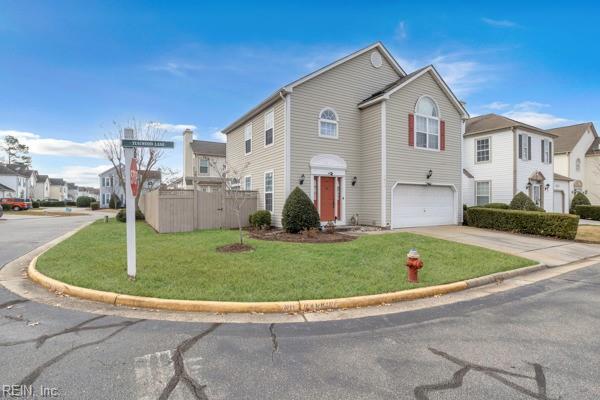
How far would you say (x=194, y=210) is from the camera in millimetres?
13523

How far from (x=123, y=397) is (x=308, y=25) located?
1546 centimetres

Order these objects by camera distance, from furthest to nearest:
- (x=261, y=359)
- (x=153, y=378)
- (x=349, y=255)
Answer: (x=349, y=255) < (x=261, y=359) < (x=153, y=378)

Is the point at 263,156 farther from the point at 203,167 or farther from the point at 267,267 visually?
the point at 203,167

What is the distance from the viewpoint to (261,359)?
3232 millimetres

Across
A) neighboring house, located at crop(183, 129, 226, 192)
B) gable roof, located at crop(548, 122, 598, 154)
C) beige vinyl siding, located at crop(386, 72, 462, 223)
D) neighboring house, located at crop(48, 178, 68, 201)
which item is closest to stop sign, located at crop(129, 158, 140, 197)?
beige vinyl siding, located at crop(386, 72, 462, 223)

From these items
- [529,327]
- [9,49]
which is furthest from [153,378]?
[9,49]

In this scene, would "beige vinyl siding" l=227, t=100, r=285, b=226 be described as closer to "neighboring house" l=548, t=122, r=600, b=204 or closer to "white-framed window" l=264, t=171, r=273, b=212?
"white-framed window" l=264, t=171, r=273, b=212

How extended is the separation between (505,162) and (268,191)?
16.6m

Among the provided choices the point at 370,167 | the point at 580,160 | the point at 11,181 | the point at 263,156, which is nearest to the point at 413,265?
the point at 370,167

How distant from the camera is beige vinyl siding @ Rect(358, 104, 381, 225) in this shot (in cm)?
1384

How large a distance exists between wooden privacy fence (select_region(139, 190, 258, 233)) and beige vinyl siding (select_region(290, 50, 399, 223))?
3.35m

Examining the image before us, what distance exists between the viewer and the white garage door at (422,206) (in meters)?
14.1

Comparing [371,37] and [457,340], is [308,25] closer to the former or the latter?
[371,37]

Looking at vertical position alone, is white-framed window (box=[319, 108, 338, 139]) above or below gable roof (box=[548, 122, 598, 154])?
below
